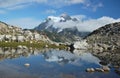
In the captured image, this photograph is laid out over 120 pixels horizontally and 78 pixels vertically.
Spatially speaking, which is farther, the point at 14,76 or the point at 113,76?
the point at 113,76

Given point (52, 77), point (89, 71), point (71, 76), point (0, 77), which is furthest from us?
point (89, 71)

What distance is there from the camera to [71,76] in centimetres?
8575

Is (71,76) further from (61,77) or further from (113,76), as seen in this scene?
(113,76)

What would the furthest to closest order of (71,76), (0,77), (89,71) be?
(89,71)
(71,76)
(0,77)

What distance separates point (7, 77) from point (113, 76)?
115ft

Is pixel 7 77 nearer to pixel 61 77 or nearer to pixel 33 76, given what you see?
pixel 33 76

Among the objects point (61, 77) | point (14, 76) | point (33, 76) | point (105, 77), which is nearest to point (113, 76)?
point (105, 77)

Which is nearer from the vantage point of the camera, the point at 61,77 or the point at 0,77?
the point at 0,77

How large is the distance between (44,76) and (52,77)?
8.81 ft

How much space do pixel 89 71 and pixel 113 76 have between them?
12.5m

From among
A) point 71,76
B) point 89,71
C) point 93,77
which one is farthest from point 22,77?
point 89,71

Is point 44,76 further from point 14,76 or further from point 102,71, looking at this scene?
point 102,71

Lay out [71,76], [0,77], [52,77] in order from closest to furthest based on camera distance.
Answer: [0,77], [52,77], [71,76]

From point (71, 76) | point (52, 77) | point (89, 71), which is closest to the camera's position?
point (52, 77)
